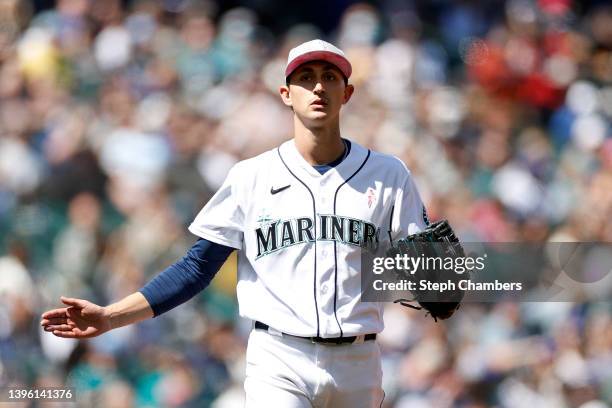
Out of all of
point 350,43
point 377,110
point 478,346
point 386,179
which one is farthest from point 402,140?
point 386,179

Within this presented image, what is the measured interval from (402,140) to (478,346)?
5.68ft

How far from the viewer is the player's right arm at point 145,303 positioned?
11.5 ft

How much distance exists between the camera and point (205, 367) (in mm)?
6996

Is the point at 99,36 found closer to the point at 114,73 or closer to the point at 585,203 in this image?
the point at 114,73

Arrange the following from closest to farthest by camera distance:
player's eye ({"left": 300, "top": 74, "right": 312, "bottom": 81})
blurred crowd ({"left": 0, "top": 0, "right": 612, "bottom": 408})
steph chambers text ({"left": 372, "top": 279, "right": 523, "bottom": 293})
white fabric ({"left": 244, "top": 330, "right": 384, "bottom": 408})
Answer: white fabric ({"left": 244, "top": 330, "right": 384, "bottom": 408}) < steph chambers text ({"left": 372, "top": 279, "right": 523, "bottom": 293}) < player's eye ({"left": 300, "top": 74, "right": 312, "bottom": 81}) < blurred crowd ({"left": 0, "top": 0, "right": 612, "bottom": 408})

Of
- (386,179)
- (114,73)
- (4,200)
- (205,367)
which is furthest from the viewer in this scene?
(114,73)

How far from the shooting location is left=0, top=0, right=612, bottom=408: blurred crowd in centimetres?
700

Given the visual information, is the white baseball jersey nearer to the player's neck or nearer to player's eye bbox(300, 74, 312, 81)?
the player's neck

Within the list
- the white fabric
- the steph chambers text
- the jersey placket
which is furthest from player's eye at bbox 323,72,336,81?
the white fabric

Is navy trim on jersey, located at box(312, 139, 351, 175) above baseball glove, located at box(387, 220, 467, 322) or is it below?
above

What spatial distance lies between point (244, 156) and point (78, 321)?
437 cm

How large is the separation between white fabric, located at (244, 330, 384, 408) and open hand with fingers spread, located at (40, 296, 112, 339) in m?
0.53
